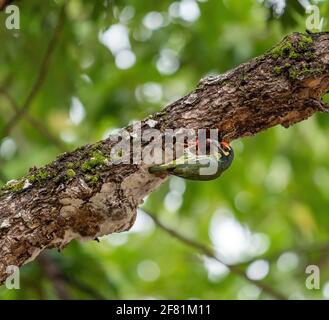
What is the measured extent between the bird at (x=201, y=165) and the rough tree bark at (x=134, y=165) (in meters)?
0.03

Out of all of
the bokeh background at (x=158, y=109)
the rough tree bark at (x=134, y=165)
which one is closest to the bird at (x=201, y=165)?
the rough tree bark at (x=134, y=165)

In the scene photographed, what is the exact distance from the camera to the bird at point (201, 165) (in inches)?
62.9

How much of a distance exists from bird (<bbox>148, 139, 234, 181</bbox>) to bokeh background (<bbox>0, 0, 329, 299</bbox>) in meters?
0.71

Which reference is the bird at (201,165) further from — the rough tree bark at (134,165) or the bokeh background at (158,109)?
the bokeh background at (158,109)

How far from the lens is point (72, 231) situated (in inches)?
65.3

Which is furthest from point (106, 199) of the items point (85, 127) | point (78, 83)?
point (85, 127)

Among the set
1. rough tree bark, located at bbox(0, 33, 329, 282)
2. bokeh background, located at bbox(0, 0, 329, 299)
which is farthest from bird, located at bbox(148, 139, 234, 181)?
bokeh background, located at bbox(0, 0, 329, 299)

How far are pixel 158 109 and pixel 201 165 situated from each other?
195 cm

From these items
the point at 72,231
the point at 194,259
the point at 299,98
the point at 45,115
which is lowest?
the point at 72,231

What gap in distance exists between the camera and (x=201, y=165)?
160cm

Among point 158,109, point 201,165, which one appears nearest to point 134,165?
point 201,165

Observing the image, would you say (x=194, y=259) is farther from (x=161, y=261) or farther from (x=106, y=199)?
(x=106, y=199)

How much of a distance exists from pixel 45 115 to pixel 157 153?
2025 mm

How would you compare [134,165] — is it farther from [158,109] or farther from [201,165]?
[158,109]
